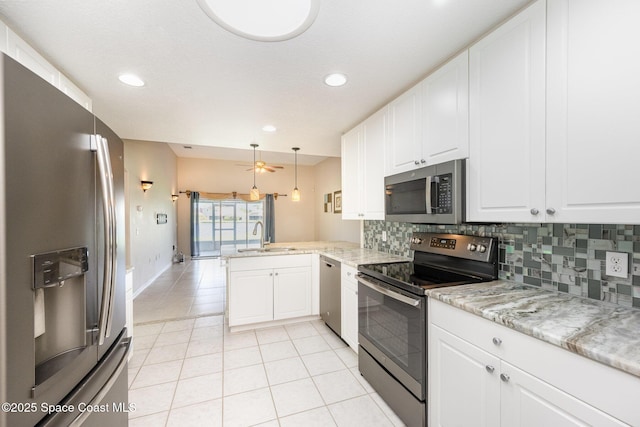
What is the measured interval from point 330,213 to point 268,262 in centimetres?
320

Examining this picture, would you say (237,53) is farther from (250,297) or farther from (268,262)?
(250,297)

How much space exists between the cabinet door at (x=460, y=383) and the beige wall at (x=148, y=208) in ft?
12.8

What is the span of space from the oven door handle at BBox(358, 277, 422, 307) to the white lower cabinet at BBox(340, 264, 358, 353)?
32 centimetres

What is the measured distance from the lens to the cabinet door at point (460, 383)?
3.86 feet

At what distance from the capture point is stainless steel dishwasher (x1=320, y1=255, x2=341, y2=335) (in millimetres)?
2857

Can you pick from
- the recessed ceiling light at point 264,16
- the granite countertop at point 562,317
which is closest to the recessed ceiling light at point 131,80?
the recessed ceiling light at point 264,16

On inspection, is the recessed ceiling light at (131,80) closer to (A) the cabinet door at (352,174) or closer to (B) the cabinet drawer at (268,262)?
(B) the cabinet drawer at (268,262)

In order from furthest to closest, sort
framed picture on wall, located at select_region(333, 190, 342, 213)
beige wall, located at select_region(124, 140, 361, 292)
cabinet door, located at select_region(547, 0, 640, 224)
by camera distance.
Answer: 1. framed picture on wall, located at select_region(333, 190, 342, 213)
2. beige wall, located at select_region(124, 140, 361, 292)
3. cabinet door, located at select_region(547, 0, 640, 224)

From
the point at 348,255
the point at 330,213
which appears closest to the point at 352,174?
the point at 348,255

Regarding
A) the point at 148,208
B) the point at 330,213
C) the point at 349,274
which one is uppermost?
the point at 148,208

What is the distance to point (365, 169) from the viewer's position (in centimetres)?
277

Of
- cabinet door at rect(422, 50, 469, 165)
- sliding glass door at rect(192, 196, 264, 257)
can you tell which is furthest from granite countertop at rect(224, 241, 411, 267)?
sliding glass door at rect(192, 196, 264, 257)

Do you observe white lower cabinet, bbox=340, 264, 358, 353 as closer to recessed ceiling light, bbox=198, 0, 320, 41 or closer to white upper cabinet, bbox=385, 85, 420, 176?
white upper cabinet, bbox=385, 85, 420, 176

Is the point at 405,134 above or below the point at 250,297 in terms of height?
above
